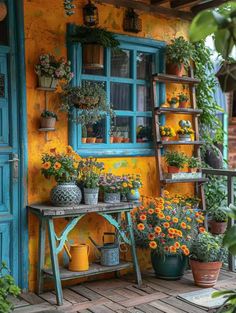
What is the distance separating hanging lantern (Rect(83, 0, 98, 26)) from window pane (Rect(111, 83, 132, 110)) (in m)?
0.63

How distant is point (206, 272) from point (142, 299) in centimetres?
69

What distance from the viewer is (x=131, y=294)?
156 inches

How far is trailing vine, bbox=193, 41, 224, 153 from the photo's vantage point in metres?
5.17

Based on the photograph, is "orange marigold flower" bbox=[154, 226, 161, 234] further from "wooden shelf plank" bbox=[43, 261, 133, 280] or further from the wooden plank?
the wooden plank

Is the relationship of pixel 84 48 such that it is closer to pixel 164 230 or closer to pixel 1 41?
pixel 1 41

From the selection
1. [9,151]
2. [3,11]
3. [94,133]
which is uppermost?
[3,11]

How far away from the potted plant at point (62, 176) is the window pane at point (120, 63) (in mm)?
1055

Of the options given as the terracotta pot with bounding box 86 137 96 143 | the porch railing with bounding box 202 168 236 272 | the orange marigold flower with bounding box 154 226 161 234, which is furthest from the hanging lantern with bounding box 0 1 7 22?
the porch railing with bounding box 202 168 236 272

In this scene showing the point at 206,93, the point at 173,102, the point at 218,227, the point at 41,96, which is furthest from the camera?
the point at 206,93

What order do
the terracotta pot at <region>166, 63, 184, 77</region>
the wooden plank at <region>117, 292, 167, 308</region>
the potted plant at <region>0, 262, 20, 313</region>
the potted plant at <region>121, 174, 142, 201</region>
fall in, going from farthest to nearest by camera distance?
1. the terracotta pot at <region>166, 63, 184, 77</region>
2. the potted plant at <region>121, 174, 142, 201</region>
3. the wooden plank at <region>117, 292, 167, 308</region>
4. the potted plant at <region>0, 262, 20, 313</region>

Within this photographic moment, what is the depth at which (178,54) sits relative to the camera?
474 centimetres

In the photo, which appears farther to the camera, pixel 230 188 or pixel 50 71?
pixel 230 188

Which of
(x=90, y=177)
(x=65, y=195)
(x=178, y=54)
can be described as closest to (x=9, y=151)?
(x=65, y=195)

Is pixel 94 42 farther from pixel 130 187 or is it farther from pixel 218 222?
pixel 218 222
